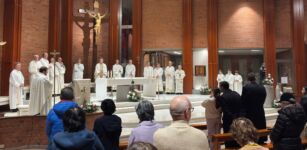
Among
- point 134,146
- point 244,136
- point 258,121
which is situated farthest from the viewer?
point 258,121

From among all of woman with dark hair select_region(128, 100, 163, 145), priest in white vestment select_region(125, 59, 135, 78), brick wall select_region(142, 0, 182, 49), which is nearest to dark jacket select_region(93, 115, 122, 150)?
woman with dark hair select_region(128, 100, 163, 145)

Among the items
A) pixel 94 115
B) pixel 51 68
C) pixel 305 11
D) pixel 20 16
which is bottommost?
pixel 94 115

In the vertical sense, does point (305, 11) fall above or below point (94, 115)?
above

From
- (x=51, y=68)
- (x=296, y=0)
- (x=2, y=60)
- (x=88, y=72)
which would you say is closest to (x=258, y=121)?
(x=51, y=68)

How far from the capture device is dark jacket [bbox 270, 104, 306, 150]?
304 cm

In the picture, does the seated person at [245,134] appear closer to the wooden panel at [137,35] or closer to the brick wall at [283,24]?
the wooden panel at [137,35]

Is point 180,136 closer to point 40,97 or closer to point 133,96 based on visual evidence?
point 40,97

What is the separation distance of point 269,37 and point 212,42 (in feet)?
9.63

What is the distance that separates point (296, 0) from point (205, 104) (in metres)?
12.1

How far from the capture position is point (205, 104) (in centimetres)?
469

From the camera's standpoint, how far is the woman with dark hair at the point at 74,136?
6.53 feet

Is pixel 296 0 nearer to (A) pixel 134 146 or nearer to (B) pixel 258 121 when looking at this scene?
(B) pixel 258 121

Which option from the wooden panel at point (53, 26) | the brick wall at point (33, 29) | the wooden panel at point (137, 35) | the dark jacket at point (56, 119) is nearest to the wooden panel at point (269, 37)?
the wooden panel at point (137, 35)

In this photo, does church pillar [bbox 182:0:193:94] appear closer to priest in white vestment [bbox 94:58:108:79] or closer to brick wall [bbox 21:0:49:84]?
priest in white vestment [bbox 94:58:108:79]
